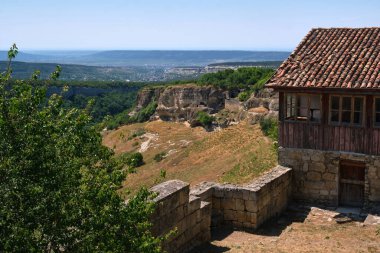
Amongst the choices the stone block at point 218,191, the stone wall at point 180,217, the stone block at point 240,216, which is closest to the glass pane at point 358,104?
the stone block at point 240,216

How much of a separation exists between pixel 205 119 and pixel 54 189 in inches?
1665

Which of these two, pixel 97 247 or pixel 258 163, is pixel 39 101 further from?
pixel 258 163

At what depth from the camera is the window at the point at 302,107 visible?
54.1 feet

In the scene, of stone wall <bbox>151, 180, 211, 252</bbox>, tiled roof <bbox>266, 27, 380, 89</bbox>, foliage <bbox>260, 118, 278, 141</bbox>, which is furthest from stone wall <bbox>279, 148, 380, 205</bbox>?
foliage <bbox>260, 118, 278, 141</bbox>

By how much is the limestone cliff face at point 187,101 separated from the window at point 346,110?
3635cm

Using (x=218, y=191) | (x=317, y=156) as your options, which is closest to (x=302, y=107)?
(x=317, y=156)

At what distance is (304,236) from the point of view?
45.6ft

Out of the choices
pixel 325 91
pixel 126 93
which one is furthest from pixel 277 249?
pixel 126 93

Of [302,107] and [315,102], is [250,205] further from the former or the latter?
[315,102]

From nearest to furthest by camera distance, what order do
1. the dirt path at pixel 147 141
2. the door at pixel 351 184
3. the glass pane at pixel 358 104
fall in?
the glass pane at pixel 358 104 < the door at pixel 351 184 < the dirt path at pixel 147 141

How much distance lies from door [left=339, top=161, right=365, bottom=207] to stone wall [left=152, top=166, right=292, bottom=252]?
6.00 ft

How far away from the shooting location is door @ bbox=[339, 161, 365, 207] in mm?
16391

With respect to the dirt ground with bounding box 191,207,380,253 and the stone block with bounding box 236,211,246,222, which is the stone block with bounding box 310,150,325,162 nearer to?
the dirt ground with bounding box 191,207,380,253

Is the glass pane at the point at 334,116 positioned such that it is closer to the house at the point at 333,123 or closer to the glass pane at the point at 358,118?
the house at the point at 333,123
